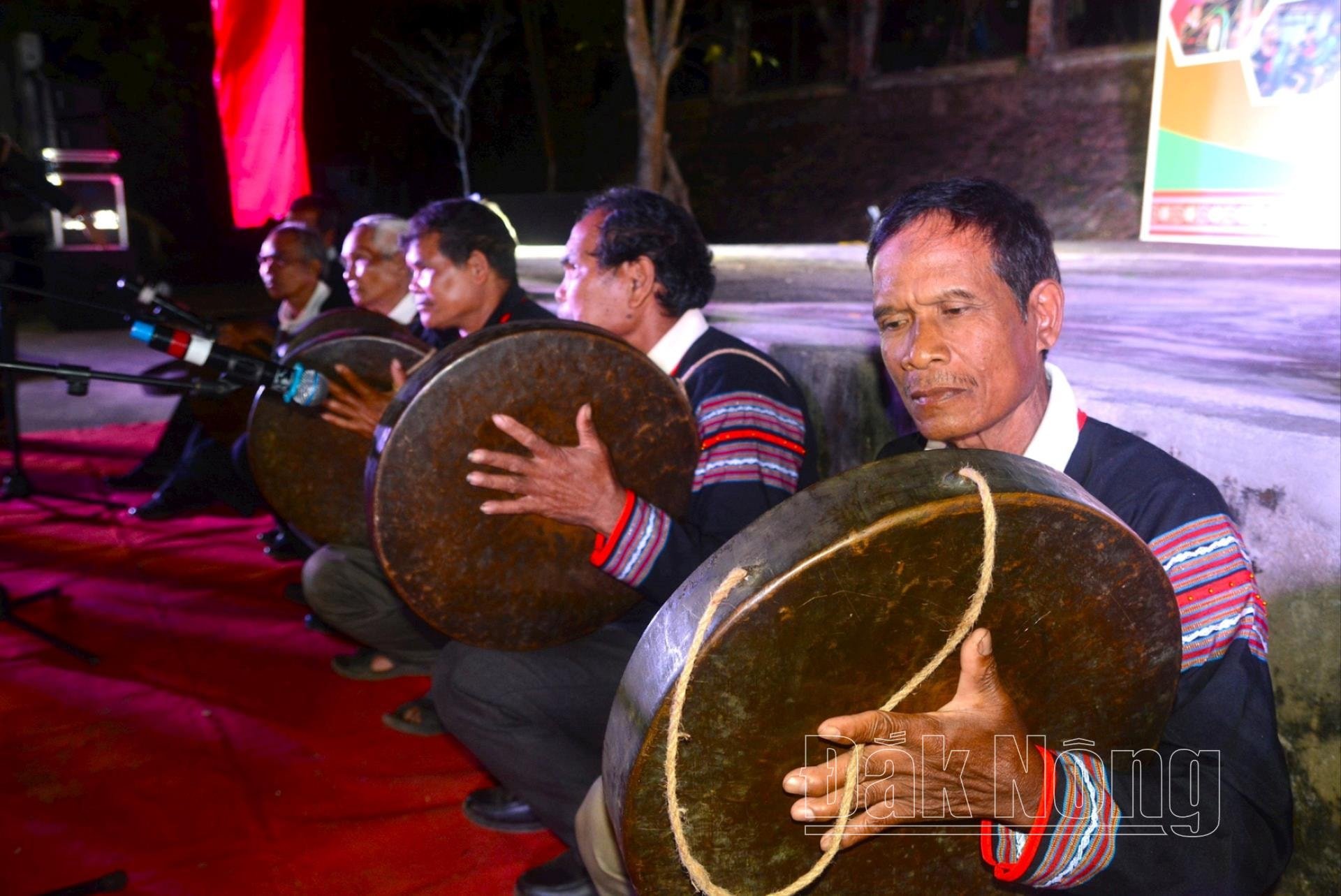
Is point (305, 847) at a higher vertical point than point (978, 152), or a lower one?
lower

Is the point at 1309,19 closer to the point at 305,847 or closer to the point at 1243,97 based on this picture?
the point at 1243,97

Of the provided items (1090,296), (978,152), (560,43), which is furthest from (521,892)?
(560,43)

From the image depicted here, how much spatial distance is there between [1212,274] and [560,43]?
1722cm

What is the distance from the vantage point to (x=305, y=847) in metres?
2.60

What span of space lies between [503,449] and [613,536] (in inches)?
12.2

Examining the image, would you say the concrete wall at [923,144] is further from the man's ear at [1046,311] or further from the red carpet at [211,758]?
the man's ear at [1046,311]

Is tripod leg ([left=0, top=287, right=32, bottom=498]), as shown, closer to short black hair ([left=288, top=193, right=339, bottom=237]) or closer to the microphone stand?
the microphone stand

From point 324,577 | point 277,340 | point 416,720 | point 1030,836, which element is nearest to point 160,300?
point 277,340

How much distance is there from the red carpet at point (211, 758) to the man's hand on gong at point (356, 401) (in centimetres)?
102

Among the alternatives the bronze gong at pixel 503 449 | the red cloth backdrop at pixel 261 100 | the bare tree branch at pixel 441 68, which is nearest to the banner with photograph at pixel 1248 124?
the bronze gong at pixel 503 449

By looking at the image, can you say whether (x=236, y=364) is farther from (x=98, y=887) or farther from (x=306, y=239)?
(x=306, y=239)

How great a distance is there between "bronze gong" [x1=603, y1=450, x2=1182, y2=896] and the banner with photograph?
449 centimetres

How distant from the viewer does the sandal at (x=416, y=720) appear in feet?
10.7

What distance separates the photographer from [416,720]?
10.7 feet
